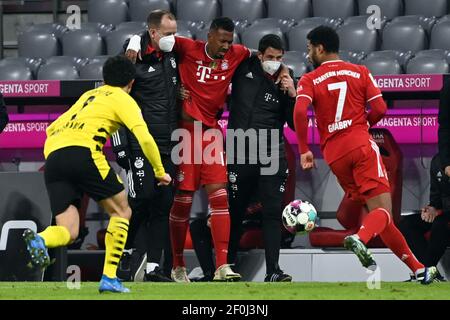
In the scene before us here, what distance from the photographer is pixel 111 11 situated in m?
13.5

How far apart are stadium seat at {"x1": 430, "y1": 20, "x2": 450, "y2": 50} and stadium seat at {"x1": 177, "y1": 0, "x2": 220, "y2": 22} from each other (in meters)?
2.50

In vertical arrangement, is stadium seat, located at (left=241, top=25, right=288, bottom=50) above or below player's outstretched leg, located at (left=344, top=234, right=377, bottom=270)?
above

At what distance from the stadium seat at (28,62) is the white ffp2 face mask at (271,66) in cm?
375

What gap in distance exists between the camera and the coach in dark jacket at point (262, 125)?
9.20 m

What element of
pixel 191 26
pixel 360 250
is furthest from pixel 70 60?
pixel 360 250

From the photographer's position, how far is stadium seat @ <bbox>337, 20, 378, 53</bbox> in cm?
1203

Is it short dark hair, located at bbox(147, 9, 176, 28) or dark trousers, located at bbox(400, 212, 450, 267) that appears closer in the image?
short dark hair, located at bbox(147, 9, 176, 28)

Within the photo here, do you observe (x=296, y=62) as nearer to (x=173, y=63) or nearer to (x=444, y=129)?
(x=173, y=63)

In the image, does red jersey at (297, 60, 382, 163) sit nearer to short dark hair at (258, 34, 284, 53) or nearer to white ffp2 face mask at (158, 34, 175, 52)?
short dark hair at (258, 34, 284, 53)

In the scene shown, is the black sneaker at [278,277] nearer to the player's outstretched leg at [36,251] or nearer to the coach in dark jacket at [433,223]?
the coach in dark jacket at [433,223]

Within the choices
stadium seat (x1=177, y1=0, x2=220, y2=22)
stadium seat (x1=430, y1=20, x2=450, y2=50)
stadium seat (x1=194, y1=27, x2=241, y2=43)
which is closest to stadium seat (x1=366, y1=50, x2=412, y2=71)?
stadium seat (x1=430, y1=20, x2=450, y2=50)

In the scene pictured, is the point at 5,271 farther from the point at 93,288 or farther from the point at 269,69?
the point at 269,69
